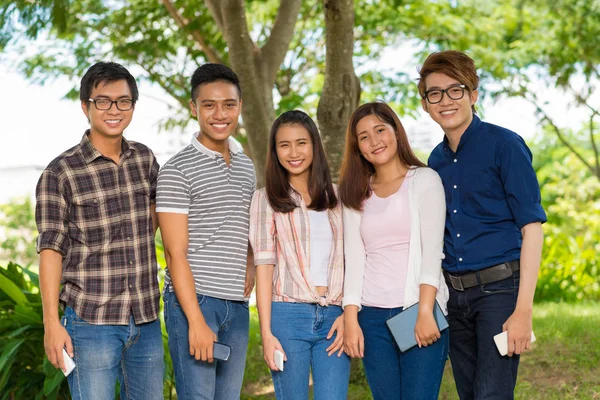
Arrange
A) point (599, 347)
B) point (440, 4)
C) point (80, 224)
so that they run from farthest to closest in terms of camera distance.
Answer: point (440, 4) < point (599, 347) < point (80, 224)

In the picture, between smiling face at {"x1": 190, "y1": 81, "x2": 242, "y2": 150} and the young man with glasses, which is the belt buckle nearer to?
smiling face at {"x1": 190, "y1": 81, "x2": 242, "y2": 150}

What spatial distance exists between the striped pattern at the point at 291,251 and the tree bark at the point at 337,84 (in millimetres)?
1939

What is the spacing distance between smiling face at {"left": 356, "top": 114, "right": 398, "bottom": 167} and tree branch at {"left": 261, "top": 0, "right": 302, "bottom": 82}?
2620 mm

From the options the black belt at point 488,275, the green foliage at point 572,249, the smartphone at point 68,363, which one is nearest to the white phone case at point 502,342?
the black belt at point 488,275

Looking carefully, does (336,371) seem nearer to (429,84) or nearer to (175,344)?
(175,344)

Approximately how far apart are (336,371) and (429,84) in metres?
1.24

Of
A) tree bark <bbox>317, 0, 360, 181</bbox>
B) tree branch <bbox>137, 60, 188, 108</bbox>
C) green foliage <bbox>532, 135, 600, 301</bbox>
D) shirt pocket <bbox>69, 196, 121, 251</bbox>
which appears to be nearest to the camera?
shirt pocket <bbox>69, 196, 121, 251</bbox>

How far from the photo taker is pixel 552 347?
562 centimetres

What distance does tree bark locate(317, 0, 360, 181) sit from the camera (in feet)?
16.3

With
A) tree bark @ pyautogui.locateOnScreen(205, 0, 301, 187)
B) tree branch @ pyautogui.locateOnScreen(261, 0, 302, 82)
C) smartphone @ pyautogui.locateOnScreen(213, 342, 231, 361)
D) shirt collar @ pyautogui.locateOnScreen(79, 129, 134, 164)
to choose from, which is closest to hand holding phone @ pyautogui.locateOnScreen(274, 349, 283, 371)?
smartphone @ pyautogui.locateOnScreen(213, 342, 231, 361)

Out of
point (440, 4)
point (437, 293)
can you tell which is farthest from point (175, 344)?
point (440, 4)

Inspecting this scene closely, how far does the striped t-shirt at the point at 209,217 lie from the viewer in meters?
2.92

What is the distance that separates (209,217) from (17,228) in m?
17.4

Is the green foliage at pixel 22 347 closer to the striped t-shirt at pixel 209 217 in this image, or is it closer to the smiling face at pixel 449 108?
the striped t-shirt at pixel 209 217
